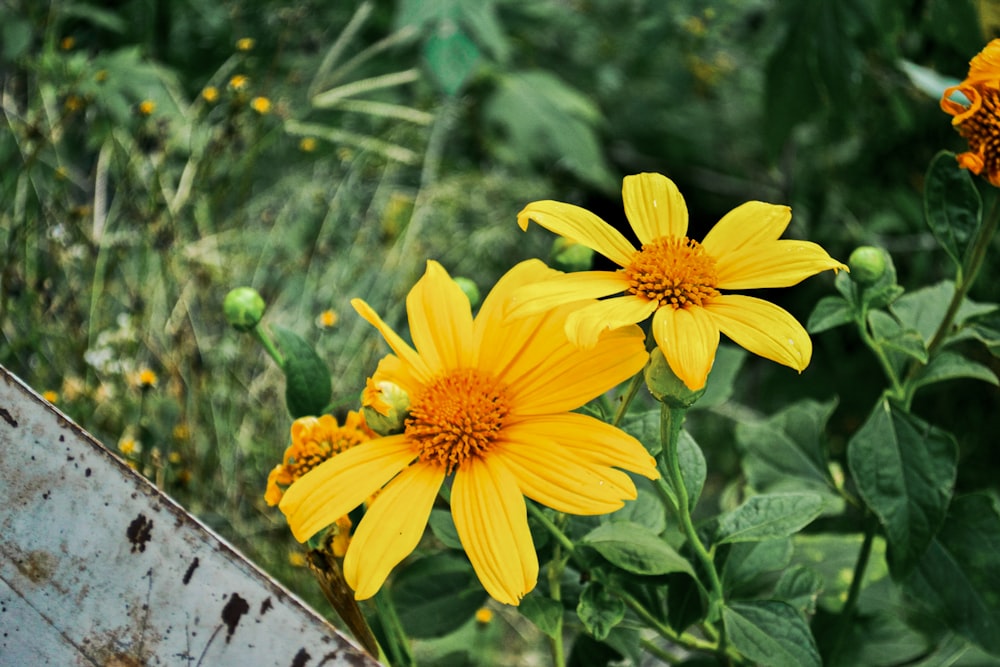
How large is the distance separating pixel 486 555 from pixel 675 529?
187 millimetres

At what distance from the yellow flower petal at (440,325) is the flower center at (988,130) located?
259 millimetres

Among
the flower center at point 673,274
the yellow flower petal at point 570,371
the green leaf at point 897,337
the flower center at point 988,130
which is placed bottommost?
the green leaf at point 897,337

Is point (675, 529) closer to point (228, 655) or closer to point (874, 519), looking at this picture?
point (874, 519)

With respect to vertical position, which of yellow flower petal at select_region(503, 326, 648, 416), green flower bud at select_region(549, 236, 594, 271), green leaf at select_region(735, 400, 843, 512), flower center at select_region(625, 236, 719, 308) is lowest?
green leaf at select_region(735, 400, 843, 512)

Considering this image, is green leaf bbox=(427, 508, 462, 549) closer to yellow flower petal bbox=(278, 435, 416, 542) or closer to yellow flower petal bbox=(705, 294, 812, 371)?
yellow flower petal bbox=(278, 435, 416, 542)

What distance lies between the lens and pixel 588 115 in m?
1.43

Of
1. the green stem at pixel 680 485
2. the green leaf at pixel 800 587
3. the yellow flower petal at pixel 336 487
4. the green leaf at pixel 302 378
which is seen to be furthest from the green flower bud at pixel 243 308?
the green leaf at pixel 800 587

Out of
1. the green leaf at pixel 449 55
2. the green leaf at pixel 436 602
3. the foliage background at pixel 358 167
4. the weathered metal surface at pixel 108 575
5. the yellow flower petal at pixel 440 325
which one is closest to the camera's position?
the weathered metal surface at pixel 108 575

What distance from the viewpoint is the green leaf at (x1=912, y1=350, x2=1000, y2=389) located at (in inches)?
20.7

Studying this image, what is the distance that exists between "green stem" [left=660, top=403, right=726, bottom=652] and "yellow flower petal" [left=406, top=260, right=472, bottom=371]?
0.10 meters

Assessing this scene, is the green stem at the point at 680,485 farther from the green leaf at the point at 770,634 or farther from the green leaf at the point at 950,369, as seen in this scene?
the green leaf at the point at 950,369

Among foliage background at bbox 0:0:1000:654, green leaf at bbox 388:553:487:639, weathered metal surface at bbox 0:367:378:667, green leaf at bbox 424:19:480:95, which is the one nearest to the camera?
weathered metal surface at bbox 0:367:378:667

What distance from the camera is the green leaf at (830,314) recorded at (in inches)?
19.7

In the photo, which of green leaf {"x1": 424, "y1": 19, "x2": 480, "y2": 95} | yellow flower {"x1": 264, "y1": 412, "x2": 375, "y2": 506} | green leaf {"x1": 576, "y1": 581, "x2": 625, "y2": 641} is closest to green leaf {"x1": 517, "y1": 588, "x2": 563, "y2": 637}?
green leaf {"x1": 576, "y1": 581, "x2": 625, "y2": 641}
